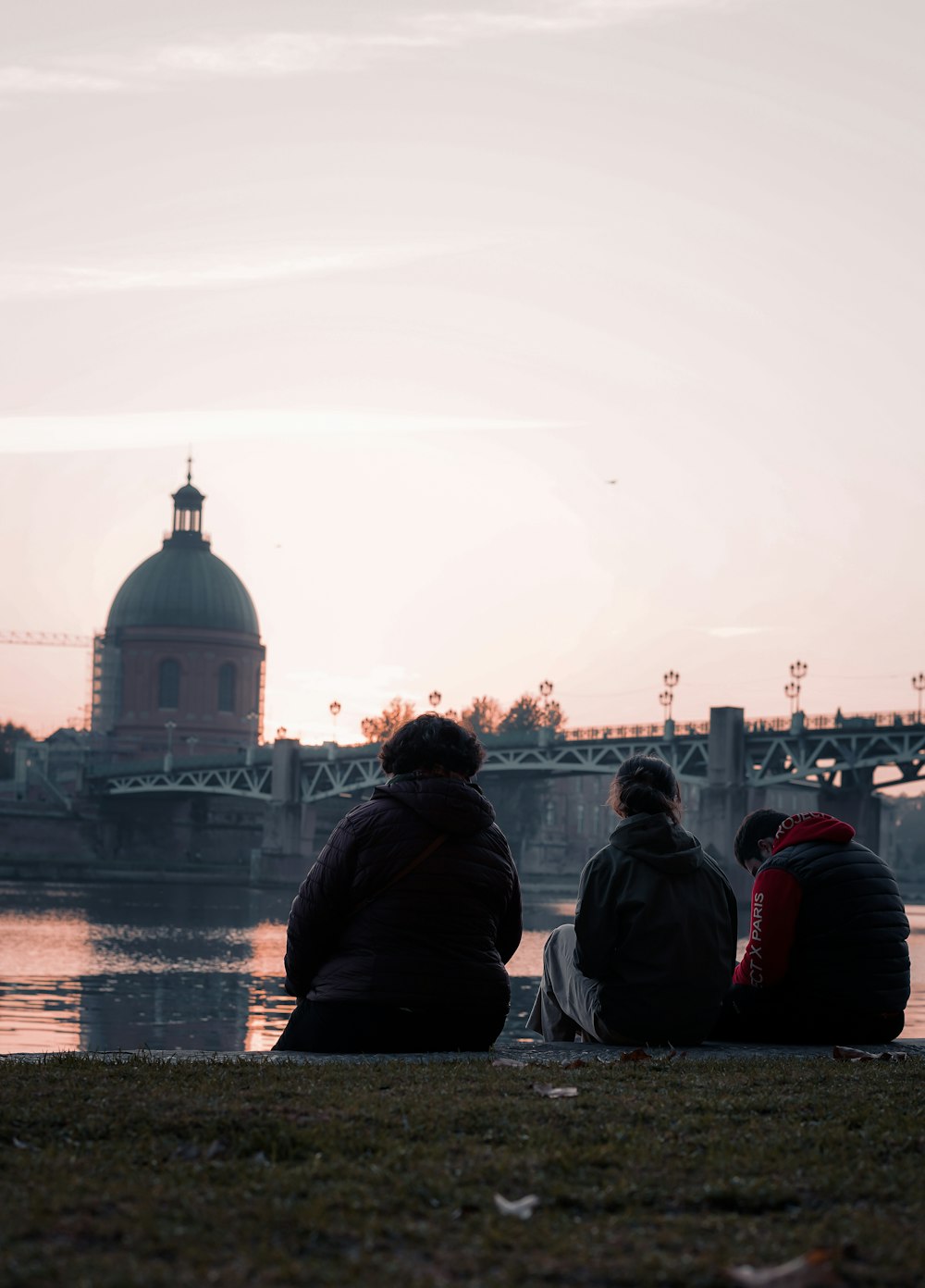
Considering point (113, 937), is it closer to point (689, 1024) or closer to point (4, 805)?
point (689, 1024)

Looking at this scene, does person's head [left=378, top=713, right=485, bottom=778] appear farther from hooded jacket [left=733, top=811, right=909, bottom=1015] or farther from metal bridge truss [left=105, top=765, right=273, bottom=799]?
metal bridge truss [left=105, top=765, right=273, bottom=799]

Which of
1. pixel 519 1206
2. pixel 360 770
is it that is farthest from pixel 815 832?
pixel 360 770

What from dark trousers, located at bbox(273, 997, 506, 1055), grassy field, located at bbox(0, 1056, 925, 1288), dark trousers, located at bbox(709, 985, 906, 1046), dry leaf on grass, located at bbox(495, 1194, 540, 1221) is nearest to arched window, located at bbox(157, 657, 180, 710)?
dark trousers, located at bbox(709, 985, 906, 1046)

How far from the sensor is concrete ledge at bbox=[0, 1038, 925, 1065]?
678 centimetres

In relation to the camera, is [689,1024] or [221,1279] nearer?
[221,1279]

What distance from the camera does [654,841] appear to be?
293 inches

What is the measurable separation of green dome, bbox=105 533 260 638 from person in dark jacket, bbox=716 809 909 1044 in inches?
4317

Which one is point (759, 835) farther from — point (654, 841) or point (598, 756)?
point (598, 756)

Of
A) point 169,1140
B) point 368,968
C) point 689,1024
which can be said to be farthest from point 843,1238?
point 689,1024

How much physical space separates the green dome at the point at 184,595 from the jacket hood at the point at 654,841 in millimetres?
110188

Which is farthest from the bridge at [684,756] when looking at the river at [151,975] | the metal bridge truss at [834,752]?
the river at [151,975]

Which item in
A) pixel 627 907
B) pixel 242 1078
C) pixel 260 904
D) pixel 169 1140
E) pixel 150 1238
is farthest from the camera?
pixel 260 904

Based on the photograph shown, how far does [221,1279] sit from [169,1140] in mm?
1411

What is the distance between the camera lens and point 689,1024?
780 cm
